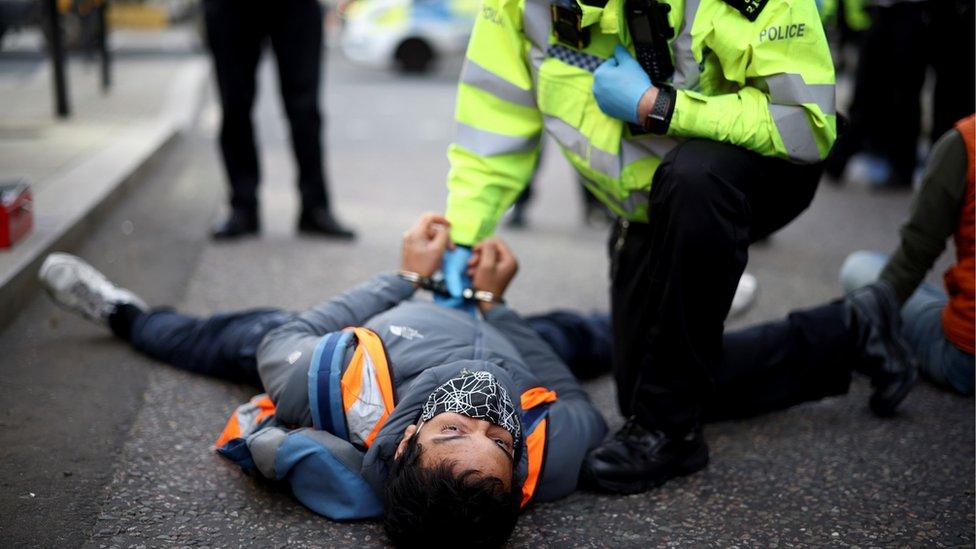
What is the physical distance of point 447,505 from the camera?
2.04 meters

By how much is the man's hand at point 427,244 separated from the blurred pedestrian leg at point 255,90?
2.32 meters

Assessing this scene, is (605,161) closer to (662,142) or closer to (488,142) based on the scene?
(662,142)

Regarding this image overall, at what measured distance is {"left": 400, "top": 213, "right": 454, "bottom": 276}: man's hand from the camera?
2.80m

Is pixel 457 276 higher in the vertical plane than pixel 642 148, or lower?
lower

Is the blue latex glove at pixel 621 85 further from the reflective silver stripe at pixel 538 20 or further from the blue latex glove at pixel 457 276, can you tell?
the blue latex glove at pixel 457 276

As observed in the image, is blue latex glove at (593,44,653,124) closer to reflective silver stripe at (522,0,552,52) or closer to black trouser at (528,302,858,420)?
reflective silver stripe at (522,0,552,52)

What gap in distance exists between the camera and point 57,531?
88.5 inches

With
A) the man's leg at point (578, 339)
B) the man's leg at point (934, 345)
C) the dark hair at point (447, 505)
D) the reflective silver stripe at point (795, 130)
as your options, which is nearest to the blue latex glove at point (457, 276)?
the man's leg at point (578, 339)

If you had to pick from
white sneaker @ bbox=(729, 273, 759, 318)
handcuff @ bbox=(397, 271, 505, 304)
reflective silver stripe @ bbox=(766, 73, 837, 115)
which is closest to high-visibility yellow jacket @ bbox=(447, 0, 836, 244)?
reflective silver stripe @ bbox=(766, 73, 837, 115)

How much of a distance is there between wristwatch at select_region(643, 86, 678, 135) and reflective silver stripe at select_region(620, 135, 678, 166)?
15 centimetres

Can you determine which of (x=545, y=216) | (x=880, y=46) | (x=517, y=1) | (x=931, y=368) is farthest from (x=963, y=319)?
(x=880, y=46)

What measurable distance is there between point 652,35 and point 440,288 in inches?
36.1

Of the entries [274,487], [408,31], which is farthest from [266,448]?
[408,31]

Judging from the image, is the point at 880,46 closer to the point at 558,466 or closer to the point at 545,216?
the point at 545,216
